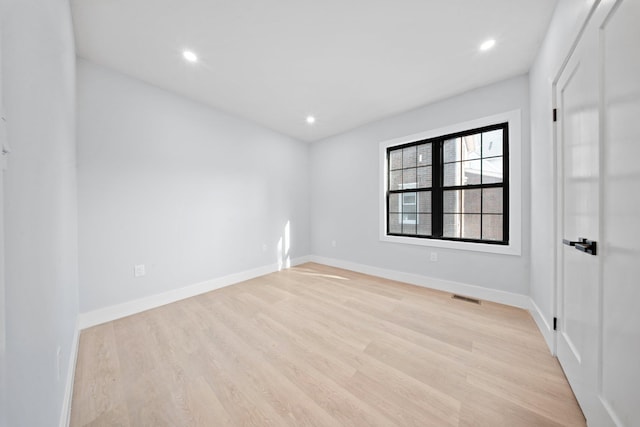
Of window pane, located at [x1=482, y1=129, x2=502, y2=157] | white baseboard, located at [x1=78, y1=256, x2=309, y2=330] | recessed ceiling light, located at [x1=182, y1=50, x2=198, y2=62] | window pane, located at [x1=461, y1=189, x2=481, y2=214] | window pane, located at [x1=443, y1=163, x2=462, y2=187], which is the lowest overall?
white baseboard, located at [x1=78, y1=256, x2=309, y2=330]

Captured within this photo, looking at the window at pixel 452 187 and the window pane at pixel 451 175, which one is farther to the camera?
the window pane at pixel 451 175

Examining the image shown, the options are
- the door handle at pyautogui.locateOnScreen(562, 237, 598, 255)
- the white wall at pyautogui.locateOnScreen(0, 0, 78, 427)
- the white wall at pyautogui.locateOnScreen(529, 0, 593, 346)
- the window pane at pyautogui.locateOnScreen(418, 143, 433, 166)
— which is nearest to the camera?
the white wall at pyautogui.locateOnScreen(0, 0, 78, 427)

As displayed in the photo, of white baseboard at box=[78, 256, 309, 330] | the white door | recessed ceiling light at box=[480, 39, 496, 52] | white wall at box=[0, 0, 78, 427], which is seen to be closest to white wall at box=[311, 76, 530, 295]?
recessed ceiling light at box=[480, 39, 496, 52]

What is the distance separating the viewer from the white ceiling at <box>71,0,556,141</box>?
162 cm

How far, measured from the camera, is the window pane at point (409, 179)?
333 cm

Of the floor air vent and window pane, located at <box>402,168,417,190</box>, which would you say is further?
window pane, located at <box>402,168,417,190</box>

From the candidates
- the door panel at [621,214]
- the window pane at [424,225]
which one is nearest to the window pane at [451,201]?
the window pane at [424,225]

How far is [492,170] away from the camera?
8.75ft

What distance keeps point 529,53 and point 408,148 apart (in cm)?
153

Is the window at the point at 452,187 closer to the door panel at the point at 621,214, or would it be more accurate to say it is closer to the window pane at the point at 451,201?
the window pane at the point at 451,201

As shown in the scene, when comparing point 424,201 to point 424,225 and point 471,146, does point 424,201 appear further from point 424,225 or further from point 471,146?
point 471,146

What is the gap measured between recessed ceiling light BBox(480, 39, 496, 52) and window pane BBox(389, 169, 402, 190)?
1.70 metres

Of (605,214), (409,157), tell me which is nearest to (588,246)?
(605,214)

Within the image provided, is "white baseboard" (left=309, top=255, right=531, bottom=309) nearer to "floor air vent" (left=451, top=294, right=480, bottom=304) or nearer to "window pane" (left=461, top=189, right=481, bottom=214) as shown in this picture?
"floor air vent" (left=451, top=294, right=480, bottom=304)
